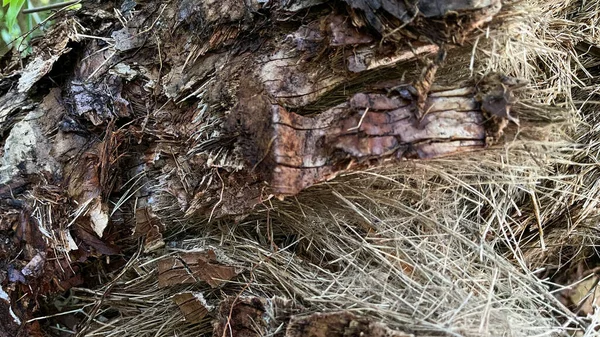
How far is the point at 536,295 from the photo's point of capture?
3.34ft

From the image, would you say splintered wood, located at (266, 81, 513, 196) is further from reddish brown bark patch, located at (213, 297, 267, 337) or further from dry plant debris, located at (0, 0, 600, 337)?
reddish brown bark patch, located at (213, 297, 267, 337)

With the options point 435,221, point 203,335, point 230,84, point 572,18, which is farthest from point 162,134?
point 572,18

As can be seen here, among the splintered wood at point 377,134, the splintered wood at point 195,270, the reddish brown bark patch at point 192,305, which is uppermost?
the splintered wood at point 377,134

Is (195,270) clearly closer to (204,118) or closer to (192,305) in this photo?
(192,305)

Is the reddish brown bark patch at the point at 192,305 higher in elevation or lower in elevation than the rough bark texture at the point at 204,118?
lower

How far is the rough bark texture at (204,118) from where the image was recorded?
86 cm

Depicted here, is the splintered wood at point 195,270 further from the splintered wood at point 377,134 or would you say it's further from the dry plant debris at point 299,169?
the splintered wood at point 377,134

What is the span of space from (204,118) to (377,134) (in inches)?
15.9

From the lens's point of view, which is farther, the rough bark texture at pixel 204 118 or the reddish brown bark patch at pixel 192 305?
the reddish brown bark patch at pixel 192 305

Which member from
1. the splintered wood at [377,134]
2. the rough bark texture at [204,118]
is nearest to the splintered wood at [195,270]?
the rough bark texture at [204,118]

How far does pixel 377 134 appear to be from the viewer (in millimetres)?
858

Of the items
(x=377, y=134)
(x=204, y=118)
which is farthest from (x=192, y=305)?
(x=377, y=134)

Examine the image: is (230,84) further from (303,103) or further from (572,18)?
(572,18)

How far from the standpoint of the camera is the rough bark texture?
2.83 feet
